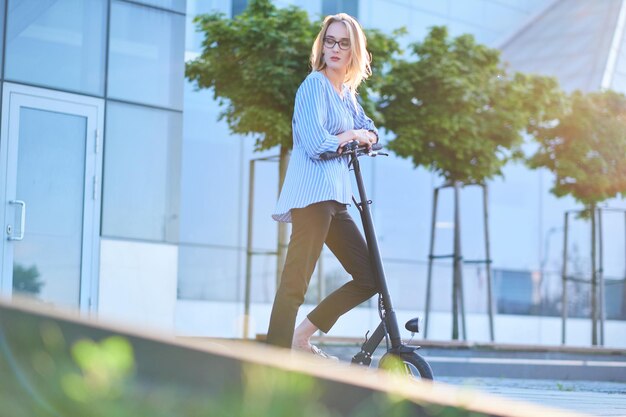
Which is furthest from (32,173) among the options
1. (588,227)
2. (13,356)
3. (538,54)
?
(538,54)

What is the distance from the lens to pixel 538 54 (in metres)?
25.8

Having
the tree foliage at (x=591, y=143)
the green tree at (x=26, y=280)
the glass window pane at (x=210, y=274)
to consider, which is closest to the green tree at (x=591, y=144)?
the tree foliage at (x=591, y=143)

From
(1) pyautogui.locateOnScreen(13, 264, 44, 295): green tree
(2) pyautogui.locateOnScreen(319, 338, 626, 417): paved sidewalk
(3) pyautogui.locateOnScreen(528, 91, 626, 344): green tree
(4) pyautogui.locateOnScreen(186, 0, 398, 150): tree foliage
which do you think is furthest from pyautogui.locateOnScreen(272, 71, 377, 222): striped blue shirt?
(3) pyautogui.locateOnScreen(528, 91, 626, 344): green tree

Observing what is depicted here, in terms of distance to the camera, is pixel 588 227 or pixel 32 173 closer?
pixel 32 173

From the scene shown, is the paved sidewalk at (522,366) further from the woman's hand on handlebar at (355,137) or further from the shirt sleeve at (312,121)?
the shirt sleeve at (312,121)

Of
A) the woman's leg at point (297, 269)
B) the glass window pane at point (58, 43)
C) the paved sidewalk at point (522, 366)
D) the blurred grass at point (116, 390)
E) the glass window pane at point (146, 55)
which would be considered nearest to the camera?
the blurred grass at point (116, 390)

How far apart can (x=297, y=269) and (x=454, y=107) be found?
27.9ft

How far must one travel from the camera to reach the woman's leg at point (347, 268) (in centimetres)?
466

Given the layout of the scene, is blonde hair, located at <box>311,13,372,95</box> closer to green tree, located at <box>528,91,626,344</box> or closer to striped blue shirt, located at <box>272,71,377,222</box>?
striped blue shirt, located at <box>272,71,377,222</box>

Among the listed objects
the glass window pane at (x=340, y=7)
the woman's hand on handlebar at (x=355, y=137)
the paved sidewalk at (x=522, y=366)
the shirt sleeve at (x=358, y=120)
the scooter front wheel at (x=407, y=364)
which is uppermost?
the glass window pane at (x=340, y=7)

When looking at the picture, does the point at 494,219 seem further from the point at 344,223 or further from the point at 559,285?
the point at 344,223

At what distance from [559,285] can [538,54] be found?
266 inches

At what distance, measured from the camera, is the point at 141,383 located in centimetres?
122

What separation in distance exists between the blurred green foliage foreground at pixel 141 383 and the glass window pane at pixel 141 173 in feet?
28.7
